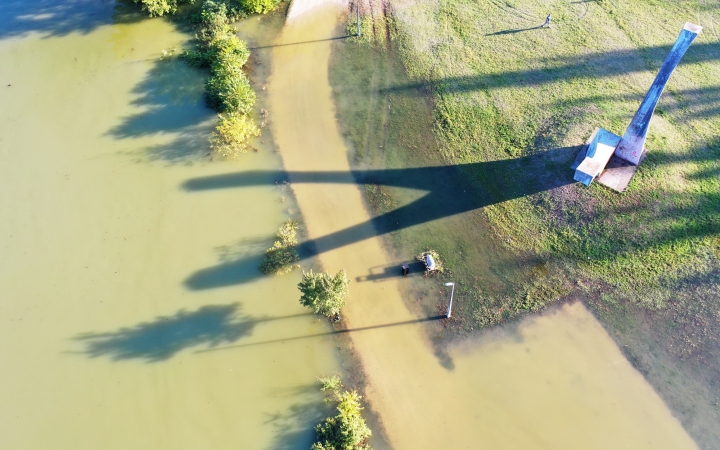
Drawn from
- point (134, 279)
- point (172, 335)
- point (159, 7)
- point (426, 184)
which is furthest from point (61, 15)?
point (426, 184)

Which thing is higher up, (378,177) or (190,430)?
(378,177)

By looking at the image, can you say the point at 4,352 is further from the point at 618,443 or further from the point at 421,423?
the point at 618,443

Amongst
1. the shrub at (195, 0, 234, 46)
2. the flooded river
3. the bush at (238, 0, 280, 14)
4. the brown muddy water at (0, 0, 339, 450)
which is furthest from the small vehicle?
the bush at (238, 0, 280, 14)

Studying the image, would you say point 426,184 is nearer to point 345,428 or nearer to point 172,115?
point 345,428

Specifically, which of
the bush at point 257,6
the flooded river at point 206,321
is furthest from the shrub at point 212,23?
the flooded river at point 206,321

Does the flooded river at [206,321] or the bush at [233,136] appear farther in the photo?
the bush at [233,136]

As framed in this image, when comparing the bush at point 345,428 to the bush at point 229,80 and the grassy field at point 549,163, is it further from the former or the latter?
the bush at point 229,80

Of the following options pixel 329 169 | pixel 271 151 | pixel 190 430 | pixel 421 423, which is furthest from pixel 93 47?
pixel 421 423

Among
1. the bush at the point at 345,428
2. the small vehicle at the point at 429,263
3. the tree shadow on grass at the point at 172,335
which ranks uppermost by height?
the small vehicle at the point at 429,263
